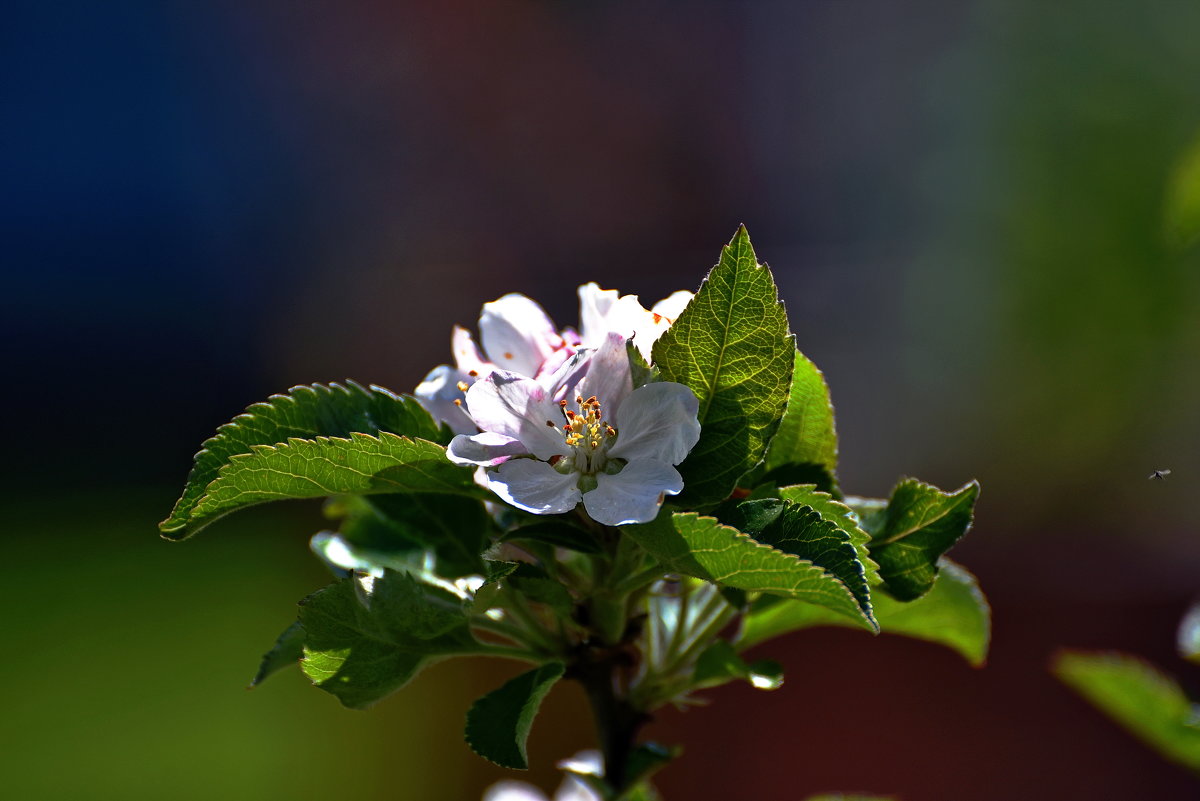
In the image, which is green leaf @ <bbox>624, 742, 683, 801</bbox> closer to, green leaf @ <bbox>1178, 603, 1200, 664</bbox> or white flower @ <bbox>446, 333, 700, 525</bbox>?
white flower @ <bbox>446, 333, 700, 525</bbox>

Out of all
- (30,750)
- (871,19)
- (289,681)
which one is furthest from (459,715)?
(871,19)

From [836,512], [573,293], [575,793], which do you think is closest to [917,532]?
[836,512]

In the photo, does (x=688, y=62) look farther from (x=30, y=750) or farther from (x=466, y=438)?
(x=466, y=438)

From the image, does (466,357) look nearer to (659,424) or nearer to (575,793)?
(659,424)

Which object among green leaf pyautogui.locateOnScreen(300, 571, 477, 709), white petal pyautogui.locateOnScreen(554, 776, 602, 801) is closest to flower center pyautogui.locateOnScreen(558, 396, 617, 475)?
green leaf pyautogui.locateOnScreen(300, 571, 477, 709)

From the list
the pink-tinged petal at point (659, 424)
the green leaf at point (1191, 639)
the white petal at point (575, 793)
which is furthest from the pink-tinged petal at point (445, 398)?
the green leaf at point (1191, 639)
